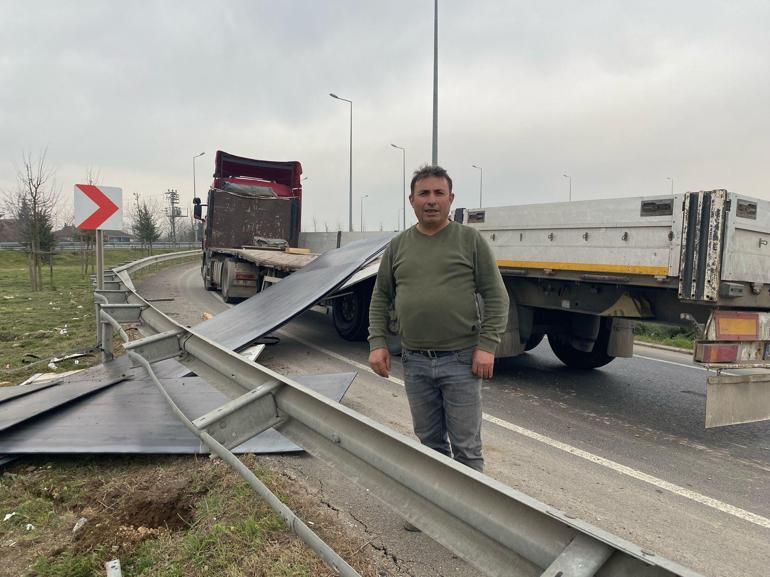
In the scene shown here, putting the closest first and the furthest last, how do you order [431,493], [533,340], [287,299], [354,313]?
[431,493]
[533,340]
[287,299]
[354,313]

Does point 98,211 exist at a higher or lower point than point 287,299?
higher

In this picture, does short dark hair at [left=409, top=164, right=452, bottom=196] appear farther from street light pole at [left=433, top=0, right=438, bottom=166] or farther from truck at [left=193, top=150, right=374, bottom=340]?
street light pole at [left=433, top=0, right=438, bottom=166]

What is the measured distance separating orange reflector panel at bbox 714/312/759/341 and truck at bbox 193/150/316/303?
389 inches

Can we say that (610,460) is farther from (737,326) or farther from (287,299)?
(287,299)

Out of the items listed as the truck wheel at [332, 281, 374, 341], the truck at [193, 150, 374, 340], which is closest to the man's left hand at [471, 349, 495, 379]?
the truck wheel at [332, 281, 374, 341]

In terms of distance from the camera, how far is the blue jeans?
271 centimetres

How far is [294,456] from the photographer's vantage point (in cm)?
→ 364

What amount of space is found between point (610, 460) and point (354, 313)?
4.79m

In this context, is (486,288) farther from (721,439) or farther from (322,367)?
(322,367)

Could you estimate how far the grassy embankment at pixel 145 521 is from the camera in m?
2.31

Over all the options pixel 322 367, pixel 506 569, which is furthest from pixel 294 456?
pixel 322 367

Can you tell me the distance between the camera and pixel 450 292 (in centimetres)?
263

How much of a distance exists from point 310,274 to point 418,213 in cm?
556

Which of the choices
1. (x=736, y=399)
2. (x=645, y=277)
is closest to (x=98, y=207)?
(x=645, y=277)
